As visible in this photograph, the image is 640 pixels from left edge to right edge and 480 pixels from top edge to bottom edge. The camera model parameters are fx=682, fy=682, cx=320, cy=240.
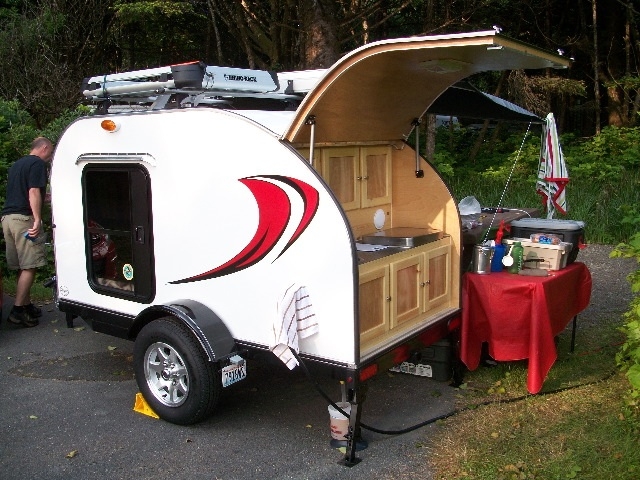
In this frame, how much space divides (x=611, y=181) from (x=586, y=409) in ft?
30.2

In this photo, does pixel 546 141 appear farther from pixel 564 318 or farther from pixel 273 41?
pixel 273 41

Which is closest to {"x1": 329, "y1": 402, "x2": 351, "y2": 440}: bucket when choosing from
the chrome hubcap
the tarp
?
the chrome hubcap

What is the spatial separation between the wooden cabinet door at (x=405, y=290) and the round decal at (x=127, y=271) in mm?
2004

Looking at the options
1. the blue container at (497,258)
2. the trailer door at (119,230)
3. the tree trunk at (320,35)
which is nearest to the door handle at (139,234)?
the trailer door at (119,230)

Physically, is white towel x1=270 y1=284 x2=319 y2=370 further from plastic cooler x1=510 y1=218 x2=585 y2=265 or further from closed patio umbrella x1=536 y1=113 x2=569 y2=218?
closed patio umbrella x1=536 y1=113 x2=569 y2=218

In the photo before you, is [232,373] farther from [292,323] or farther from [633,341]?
[633,341]

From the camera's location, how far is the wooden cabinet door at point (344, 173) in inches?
197

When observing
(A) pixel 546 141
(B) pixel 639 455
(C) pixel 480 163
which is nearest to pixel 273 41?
(C) pixel 480 163

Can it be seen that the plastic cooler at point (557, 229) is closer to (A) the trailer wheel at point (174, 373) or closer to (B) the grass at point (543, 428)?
(B) the grass at point (543, 428)

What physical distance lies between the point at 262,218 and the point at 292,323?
27.7 inches

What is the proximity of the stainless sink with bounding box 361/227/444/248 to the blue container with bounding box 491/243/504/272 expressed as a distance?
45cm

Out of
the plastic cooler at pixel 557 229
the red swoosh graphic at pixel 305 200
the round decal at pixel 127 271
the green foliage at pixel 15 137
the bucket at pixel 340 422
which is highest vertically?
the green foliage at pixel 15 137

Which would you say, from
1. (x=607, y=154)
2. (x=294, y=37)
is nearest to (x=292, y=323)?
(x=294, y=37)

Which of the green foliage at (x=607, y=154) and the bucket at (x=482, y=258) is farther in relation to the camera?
the green foliage at (x=607, y=154)
